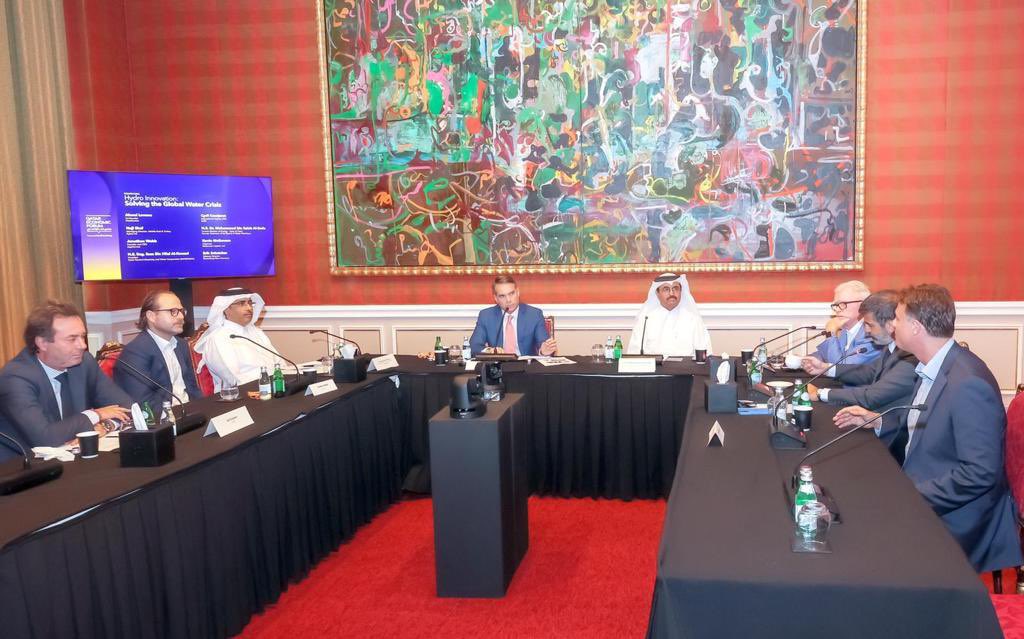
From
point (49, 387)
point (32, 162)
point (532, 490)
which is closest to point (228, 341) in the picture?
point (49, 387)

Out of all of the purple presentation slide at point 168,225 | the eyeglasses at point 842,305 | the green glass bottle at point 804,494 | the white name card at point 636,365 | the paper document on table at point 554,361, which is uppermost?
the purple presentation slide at point 168,225

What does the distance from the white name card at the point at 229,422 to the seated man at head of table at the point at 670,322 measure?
276cm

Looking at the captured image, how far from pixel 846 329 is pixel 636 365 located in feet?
4.25

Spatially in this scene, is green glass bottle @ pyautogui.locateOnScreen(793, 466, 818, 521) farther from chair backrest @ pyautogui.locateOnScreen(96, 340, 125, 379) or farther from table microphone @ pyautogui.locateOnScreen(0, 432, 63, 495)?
chair backrest @ pyautogui.locateOnScreen(96, 340, 125, 379)

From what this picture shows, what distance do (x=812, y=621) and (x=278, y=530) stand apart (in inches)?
93.6

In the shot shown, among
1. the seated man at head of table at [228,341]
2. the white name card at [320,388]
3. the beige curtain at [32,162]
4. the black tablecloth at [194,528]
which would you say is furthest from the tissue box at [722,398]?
the beige curtain at [32,162]

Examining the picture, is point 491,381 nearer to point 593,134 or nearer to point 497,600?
point 497,600

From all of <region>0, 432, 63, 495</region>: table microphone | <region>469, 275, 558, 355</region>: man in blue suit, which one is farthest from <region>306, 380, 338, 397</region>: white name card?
<region>469, 275, 558, 355</region>: man in blue suit

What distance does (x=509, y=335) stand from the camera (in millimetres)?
5574

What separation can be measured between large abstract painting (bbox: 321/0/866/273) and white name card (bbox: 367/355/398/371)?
1760mm

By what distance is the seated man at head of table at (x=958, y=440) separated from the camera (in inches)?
95.3

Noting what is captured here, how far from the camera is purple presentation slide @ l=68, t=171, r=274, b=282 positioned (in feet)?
17.8

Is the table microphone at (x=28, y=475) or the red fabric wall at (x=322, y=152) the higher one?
the red fabric wall at (x=322, y=152)

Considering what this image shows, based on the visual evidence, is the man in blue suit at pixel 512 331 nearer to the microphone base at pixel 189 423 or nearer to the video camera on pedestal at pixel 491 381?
the video camera on pedestal at pixel 491 381
